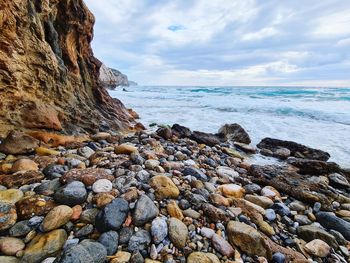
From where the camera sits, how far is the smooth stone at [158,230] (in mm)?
1972

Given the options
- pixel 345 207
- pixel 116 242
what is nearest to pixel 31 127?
pixel 116 242

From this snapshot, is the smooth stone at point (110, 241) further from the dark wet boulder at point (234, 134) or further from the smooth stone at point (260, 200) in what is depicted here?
the dark wet boulder at point (234, 134)

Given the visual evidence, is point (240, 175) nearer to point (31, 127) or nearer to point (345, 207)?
point (345, 207)

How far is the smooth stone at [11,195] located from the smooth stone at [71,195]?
1.23 feet

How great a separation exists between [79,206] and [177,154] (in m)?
2.53

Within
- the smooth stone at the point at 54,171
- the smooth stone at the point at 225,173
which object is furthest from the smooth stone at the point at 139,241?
the smooth stone at the point at 225,173

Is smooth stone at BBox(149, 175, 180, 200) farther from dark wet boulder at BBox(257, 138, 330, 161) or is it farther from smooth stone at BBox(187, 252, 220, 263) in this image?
dark wet boulder at BBox(257, 138, 330, 161)

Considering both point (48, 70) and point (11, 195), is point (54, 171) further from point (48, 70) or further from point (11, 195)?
point (48, 70)

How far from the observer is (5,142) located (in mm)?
3357

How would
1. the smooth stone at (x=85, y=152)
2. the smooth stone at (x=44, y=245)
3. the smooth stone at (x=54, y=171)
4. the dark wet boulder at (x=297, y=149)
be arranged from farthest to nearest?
the dark wet boulder at (x=297, y=149)
the smooth stone at (x=85, y=152)
the smooth stone at (x=54, y=171)
the smooth stone at (x=44, y=245)

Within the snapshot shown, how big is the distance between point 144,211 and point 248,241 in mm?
1010

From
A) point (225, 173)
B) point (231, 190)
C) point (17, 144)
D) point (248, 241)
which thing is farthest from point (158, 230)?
point (17, 144)

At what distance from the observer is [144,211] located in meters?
2.17

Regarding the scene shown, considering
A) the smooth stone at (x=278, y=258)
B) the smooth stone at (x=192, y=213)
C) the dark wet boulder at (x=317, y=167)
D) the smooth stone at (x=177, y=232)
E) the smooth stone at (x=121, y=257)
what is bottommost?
the dark wet boulder at (x=317, y=167)
